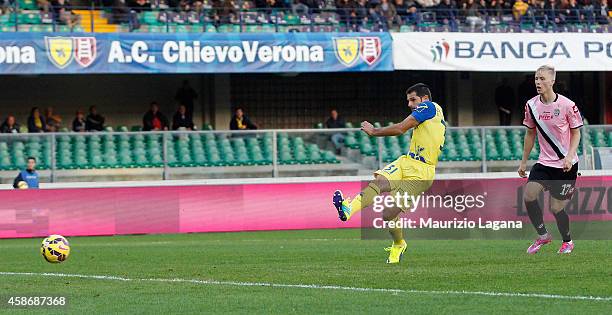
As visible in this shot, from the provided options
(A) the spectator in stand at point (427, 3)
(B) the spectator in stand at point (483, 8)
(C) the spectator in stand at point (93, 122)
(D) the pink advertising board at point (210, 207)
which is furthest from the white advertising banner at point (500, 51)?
(C) the spectator in stand at point (93, 122)

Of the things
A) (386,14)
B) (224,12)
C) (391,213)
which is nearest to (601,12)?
(386,14)

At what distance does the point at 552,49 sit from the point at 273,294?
20.9m

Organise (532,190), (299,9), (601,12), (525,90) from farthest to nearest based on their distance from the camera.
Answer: (525,90) → (601,12) → (299,9) → (532,190)

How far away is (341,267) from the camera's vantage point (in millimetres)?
12492

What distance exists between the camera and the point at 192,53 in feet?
88.5

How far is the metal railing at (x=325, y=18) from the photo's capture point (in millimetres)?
27438

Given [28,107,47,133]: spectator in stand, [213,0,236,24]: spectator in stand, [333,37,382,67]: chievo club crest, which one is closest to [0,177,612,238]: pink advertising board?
[333,37,382,67]: chievo club crest

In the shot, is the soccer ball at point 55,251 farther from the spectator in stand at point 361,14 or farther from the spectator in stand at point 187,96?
the spectator in stand at point 187,96

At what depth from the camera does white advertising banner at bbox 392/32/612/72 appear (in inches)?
1125

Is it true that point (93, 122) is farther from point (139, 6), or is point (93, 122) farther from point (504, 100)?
point (504, 100)

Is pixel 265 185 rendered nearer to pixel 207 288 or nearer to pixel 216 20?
pixel 216 20

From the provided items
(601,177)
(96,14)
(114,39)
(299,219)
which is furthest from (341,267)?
(96,14)

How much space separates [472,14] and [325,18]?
4019mm

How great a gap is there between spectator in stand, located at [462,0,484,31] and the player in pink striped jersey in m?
16.9
